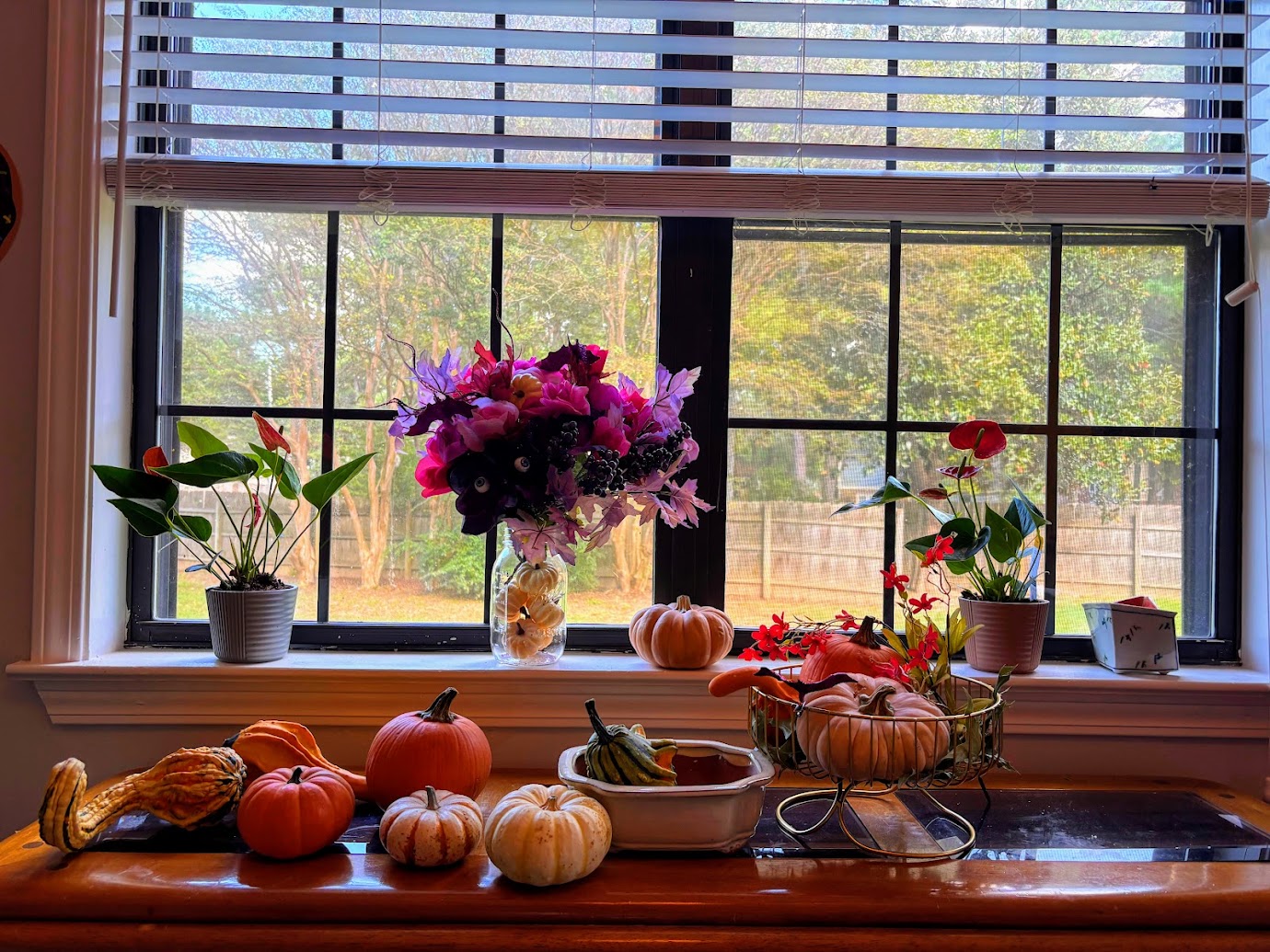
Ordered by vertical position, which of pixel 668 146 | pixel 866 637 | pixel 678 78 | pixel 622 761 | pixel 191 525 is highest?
pixel 678 78

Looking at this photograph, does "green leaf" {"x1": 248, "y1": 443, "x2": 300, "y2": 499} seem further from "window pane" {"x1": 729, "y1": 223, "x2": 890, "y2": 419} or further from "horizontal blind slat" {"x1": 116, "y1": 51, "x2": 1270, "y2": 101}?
"window pane" {"x1": 729, "y1": 223, "x2": 890, "y2": 419}

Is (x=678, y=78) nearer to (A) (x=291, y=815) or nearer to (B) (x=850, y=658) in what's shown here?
(B) (x=850, y=658)

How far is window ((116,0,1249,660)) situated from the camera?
56.0 inches

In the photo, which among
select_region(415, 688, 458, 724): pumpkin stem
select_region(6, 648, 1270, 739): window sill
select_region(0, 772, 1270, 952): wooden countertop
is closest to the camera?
select_region(0, 772, 1270, 952): wooden countertop

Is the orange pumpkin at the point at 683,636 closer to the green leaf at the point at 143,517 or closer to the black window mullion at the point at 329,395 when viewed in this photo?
the black window mullion at the point at 329,395

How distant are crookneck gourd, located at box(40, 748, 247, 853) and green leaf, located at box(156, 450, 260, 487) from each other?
39cm

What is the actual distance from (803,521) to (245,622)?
37.2 inches

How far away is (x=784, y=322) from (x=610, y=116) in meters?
0.46

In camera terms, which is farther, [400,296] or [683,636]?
[400,296]

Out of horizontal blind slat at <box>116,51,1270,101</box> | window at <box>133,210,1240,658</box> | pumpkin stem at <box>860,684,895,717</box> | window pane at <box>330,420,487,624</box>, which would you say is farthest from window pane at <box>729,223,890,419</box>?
pumpkin stem at <box>860,684,895,717</box>

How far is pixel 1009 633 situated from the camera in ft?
4.40

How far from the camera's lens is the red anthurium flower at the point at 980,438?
131 cm

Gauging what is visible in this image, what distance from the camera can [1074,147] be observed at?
4.96ft

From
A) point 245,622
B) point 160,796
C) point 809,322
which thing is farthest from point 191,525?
point 809,322
